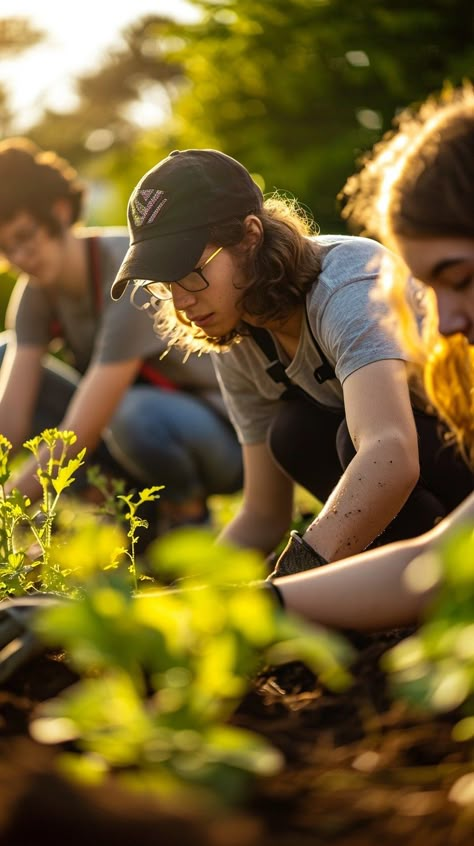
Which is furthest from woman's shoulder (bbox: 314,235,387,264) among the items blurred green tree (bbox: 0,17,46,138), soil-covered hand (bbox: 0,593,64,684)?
blurred green tree (bbox: 0,17,46,138)

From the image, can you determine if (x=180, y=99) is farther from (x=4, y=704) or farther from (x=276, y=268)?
(x=4, y=704)

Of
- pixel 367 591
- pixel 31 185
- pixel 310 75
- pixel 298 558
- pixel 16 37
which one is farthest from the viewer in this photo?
pixel 16 37

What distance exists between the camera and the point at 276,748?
1.28 meters

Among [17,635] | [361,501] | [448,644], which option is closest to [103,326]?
[361,501]

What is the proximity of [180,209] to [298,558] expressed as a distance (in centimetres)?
89

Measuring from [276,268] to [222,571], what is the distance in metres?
1.63

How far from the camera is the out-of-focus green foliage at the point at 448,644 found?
0.93m

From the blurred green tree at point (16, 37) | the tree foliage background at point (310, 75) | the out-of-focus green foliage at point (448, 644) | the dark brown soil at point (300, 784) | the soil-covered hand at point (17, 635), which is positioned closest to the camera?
the dark brown soil at point (300, 784)

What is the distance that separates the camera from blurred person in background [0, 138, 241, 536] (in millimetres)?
4059

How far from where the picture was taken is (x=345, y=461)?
265 centimetres

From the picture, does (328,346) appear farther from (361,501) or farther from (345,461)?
(361,501)

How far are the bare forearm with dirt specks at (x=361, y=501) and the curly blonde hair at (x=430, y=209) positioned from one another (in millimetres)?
286

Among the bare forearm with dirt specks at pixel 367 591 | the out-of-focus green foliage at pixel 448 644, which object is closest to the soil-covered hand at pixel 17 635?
the bare forearm with dirt specks at pixel 367 591

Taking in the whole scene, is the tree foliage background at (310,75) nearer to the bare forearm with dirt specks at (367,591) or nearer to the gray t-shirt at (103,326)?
the gray t-shirt at (103,326)
